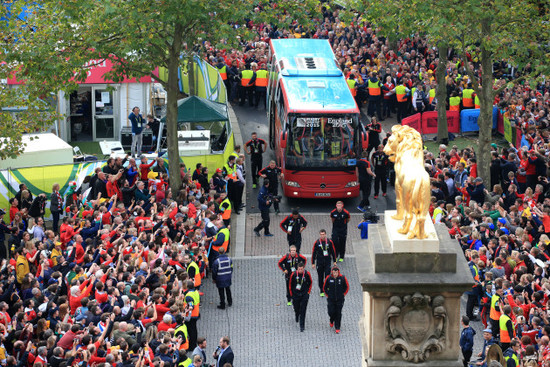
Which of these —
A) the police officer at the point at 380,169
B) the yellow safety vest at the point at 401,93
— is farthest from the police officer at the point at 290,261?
the yellow safety vest at the point at 401,93

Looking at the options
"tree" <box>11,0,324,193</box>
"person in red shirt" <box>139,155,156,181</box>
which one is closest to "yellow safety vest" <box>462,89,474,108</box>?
"tree" <box>11,0,324,193</box>

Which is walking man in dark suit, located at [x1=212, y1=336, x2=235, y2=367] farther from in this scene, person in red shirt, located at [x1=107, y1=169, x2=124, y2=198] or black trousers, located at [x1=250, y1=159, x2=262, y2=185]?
black trousers, located at [x1=250, y1=159, x2=262, y2=185]

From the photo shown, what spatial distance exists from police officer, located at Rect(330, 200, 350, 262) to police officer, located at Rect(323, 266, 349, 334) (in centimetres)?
332

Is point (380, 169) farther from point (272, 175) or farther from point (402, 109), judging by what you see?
point (402, 109)

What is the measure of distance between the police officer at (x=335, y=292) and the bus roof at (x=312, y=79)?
790 centimetres

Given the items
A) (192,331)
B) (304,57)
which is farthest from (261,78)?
(192,331)

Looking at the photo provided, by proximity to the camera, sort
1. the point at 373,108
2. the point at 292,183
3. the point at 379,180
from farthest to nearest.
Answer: the point at 373,108
the point at 379,180
the point at 292,183

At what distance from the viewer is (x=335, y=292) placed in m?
21.3

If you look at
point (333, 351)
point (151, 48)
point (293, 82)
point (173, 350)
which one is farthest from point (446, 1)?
point (173, 350)

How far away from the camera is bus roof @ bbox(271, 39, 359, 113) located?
1122 inches

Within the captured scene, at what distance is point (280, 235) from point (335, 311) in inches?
232

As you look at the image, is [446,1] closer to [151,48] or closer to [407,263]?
[151,48]

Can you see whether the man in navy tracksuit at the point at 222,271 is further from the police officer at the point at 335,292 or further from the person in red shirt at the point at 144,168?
the person in red shirt at the point at 144,168

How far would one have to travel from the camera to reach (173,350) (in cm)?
1772
